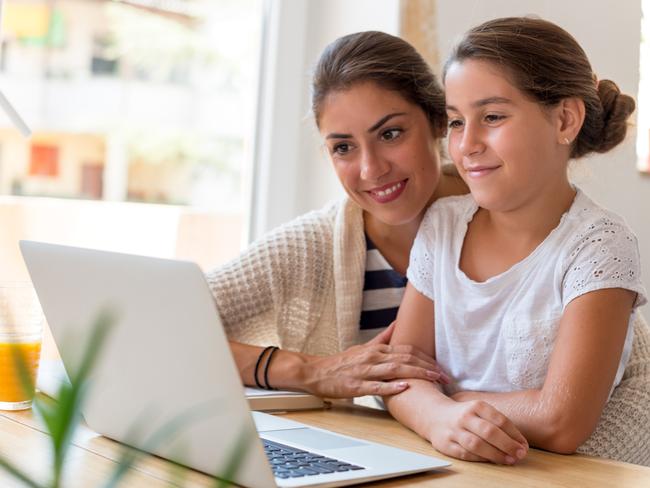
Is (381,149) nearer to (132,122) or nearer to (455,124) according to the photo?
(455,124)

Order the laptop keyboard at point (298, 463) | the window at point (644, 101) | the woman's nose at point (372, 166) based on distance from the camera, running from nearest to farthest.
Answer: the laptop keyboard at point (298, 463) → the woman's nose at point (372, 166) → the window at point (644, 101)

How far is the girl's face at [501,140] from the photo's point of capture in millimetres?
1250

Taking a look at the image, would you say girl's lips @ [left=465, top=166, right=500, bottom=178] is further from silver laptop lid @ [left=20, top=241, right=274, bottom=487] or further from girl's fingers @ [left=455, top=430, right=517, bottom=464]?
silver laptop lid @ [left=20, top=241, right=274, bottom=487]

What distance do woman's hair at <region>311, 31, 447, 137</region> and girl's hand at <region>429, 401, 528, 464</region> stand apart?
0.65m

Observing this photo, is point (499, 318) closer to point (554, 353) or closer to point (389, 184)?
point (554, 353)

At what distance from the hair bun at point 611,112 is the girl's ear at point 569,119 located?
78 millimetres

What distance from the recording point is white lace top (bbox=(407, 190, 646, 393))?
3.92 ft

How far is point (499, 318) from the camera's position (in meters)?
1.33

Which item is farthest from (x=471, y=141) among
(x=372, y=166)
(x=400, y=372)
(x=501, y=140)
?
(x=400, y=372)

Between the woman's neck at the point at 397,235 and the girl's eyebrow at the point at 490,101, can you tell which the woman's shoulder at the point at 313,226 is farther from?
the girl's eyebrow at the point at 490,101

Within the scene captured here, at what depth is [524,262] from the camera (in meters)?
1.30

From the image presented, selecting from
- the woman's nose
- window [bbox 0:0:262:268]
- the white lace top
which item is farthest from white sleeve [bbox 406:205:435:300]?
window [bbox 0:0:262:268]

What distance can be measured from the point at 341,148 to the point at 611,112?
0.46m

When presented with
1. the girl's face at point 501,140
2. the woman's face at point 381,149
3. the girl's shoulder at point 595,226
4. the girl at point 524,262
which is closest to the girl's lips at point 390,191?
the woman's face at point 381,149
